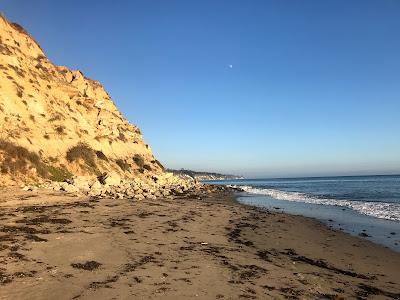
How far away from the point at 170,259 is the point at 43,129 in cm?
2915

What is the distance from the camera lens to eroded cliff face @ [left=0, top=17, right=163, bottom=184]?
29172 mm

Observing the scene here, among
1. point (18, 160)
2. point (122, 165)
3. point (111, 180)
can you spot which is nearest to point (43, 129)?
point (18, 160)

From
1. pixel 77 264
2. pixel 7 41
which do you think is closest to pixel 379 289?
pixel 77 264

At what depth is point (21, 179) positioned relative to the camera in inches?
1036

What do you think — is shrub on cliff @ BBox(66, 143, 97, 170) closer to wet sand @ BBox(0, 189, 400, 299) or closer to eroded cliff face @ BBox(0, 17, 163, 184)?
eroded cliff face @ BBox(0, 17, 163, 184)

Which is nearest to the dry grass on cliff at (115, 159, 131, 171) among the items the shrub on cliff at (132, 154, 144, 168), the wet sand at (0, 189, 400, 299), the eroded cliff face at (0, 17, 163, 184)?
the eroded cliff face at (0, 17, 163, 184)

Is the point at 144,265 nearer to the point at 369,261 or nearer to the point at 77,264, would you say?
the point at 77,264

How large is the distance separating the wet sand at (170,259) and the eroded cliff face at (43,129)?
12.6 m

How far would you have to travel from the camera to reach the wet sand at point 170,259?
7.86m

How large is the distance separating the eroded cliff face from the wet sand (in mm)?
12576

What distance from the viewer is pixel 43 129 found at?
35500 millimetres

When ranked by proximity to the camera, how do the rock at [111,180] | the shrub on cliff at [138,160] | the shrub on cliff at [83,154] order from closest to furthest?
the rock at [111,180], the shrub on cliff at [83,154], the shrub on cliff at [138,160]

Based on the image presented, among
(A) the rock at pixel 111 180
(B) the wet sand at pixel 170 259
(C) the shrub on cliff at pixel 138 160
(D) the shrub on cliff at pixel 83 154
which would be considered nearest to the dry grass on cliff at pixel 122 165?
(C) the shrub on cliff at pixel 138 160

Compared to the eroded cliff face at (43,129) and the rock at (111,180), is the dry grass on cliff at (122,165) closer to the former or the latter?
the eroded cliff face at (43,129)
